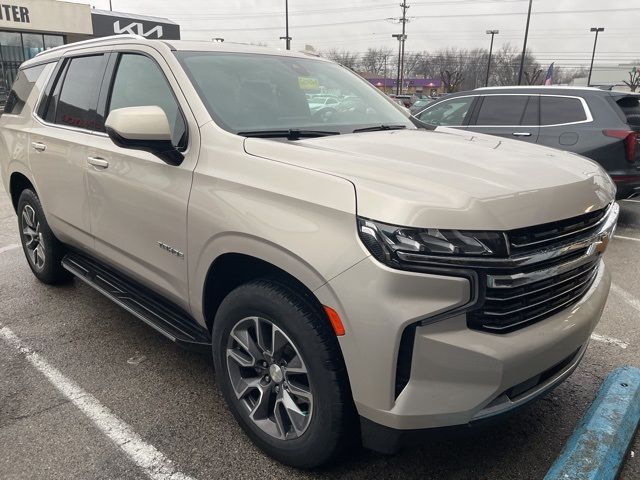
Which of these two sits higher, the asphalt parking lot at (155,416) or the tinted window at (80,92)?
the tinted window at (80,92)

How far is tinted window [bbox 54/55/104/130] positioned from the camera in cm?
349

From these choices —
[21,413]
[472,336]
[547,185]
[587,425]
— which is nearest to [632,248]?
[587,425]

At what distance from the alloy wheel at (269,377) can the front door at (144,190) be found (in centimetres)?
52

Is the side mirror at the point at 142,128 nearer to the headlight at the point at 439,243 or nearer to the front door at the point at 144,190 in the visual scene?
the front door at the point at 144,190

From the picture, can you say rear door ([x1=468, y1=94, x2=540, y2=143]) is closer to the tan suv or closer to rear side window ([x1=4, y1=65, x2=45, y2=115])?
the tan suv

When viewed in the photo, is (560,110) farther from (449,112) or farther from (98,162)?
(98,162)

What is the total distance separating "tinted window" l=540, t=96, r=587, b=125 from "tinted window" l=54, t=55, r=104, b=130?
5.69m

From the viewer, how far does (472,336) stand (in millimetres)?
1766

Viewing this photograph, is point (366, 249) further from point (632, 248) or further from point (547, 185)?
point (632, 248)

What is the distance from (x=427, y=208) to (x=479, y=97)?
652cm

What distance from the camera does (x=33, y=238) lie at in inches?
179

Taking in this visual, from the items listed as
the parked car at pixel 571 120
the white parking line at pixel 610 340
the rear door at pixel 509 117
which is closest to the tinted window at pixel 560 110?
the parked car at pixel 571 120

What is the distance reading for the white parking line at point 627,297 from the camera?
4309 millimetres

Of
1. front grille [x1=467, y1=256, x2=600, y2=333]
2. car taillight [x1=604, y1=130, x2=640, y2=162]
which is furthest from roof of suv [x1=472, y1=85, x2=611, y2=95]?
front grille [x1=467, y1=256, x2=600, y2=333]
